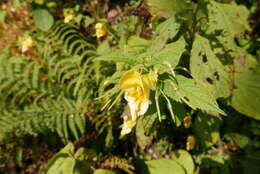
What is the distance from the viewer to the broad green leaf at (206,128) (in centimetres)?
184

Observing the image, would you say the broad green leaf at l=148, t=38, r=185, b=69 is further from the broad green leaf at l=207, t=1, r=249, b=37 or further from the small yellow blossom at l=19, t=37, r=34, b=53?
the small yellow blossom at l=19, t=37, r=34, b=53

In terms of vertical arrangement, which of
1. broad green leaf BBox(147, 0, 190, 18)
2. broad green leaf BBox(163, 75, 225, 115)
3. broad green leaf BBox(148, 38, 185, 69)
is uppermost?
broad green leaf BBox(147, 0, 190, 18)

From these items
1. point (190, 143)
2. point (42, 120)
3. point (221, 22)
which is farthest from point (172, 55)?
point (42, 120)

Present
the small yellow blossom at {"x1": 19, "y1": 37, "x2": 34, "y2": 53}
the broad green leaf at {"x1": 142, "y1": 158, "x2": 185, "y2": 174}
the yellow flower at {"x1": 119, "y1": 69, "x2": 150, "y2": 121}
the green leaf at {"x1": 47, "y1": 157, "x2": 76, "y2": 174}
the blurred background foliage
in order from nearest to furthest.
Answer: the yellow flower at {"x1": 119, "y1": 69, "x2": 150, "y2": 121}, the blurred background foliage, the green leaf at {"x1": 47, "y1": 157, "x2": 76, "y2": 174}, the broad green leaf at {"x1": 142, "y1": 158, "x2": 185, "y2": 174}, the small yellow blossom at {"x1": 19, "y1": 37, "x2": 34, "y2": 53}

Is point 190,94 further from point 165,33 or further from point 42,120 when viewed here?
point 42,120

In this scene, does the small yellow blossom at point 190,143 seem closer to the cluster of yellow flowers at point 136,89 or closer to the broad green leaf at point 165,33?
the broad green leaf at point 165,33

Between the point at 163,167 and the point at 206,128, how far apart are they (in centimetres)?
43

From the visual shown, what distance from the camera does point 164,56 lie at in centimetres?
111

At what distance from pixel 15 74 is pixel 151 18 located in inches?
51.9

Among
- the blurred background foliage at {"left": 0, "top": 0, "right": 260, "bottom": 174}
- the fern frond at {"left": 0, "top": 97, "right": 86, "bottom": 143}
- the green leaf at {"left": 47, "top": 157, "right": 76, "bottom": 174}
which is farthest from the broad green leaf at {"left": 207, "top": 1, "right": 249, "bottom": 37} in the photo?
the green leaf at {"left": 47, "top": 157, "right": 76, "bottom": 174}

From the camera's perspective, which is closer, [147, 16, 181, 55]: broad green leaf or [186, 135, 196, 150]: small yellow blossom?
[147, 16, 181, 55]: broad green leaf

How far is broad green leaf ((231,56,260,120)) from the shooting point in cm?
164

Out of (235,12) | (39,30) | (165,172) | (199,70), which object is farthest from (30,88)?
(235,12)

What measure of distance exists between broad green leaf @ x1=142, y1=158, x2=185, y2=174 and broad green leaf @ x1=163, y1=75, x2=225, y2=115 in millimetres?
943
